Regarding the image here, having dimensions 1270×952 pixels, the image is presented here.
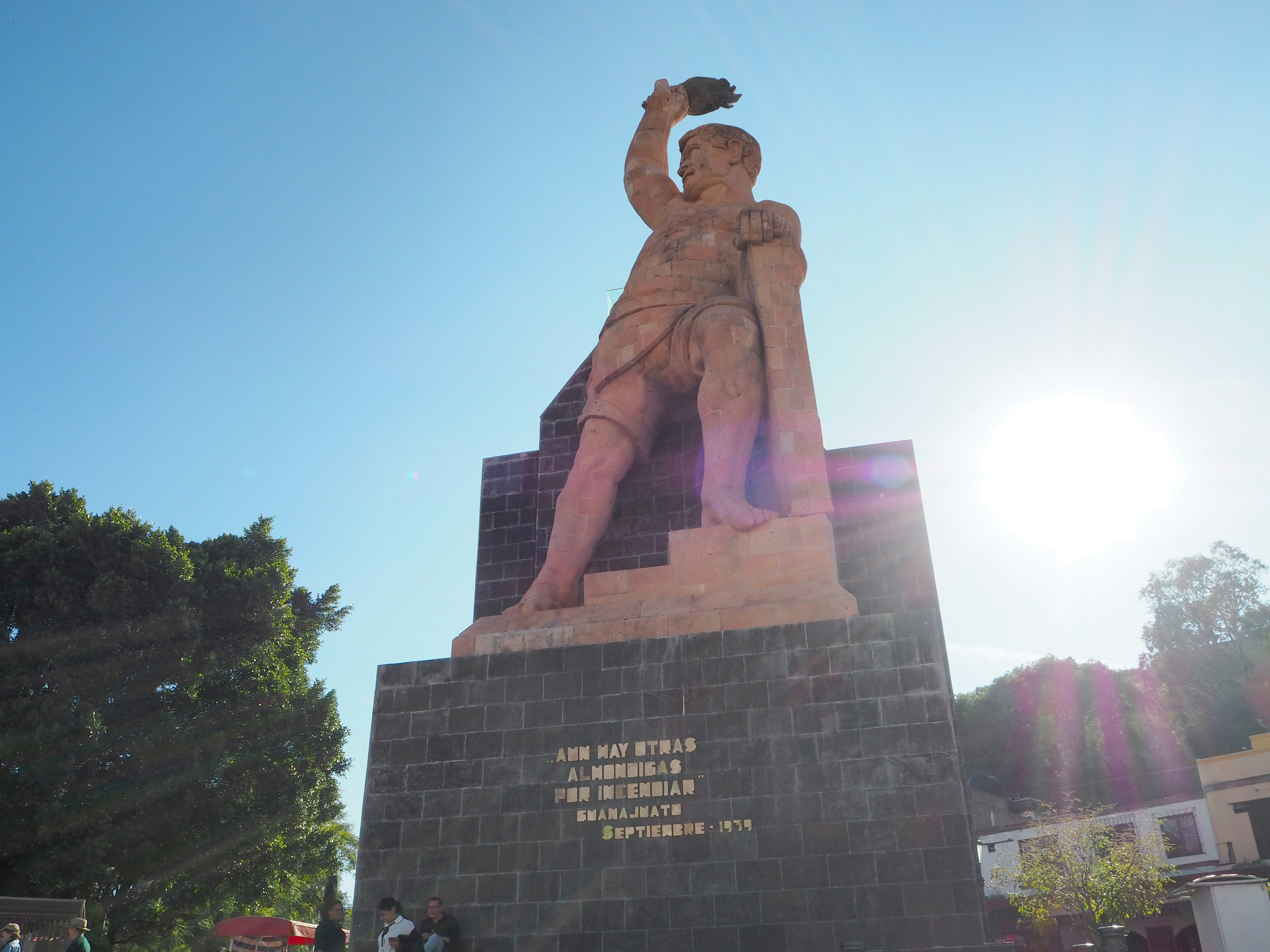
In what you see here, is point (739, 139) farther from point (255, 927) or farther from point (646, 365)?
point (255, 927)

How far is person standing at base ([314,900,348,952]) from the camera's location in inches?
299

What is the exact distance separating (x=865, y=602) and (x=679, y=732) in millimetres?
3256

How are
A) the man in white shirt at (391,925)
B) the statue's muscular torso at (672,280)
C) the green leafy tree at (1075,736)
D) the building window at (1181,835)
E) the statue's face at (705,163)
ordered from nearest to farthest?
the man in white shirt at (391,925), the statue's muscular torso at (672,280), the statue's face at (705,163), the building window at (1181,835), the green leafy tree at (1075,736)

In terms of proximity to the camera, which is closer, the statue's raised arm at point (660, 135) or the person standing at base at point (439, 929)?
the person standing at base at point (439, 929)

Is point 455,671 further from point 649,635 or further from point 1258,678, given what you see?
point 1258,678

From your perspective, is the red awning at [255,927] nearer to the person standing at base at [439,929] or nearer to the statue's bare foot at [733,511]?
the person standing at base at [439,929]

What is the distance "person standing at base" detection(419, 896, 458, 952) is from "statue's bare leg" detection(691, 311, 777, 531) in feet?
12.0

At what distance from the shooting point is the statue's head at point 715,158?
10898 mm

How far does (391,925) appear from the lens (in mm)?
6824

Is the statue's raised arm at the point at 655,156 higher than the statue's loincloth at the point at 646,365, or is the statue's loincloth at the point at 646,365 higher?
the statue's raised arm at the point at 655,156

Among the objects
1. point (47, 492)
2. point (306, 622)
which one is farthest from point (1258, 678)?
point (47, 492)

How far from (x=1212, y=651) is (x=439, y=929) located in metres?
39.2

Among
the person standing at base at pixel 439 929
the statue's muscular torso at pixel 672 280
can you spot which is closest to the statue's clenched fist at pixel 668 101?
the statue's muscular torso at pixel 672 280

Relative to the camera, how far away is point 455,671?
8.04 m
